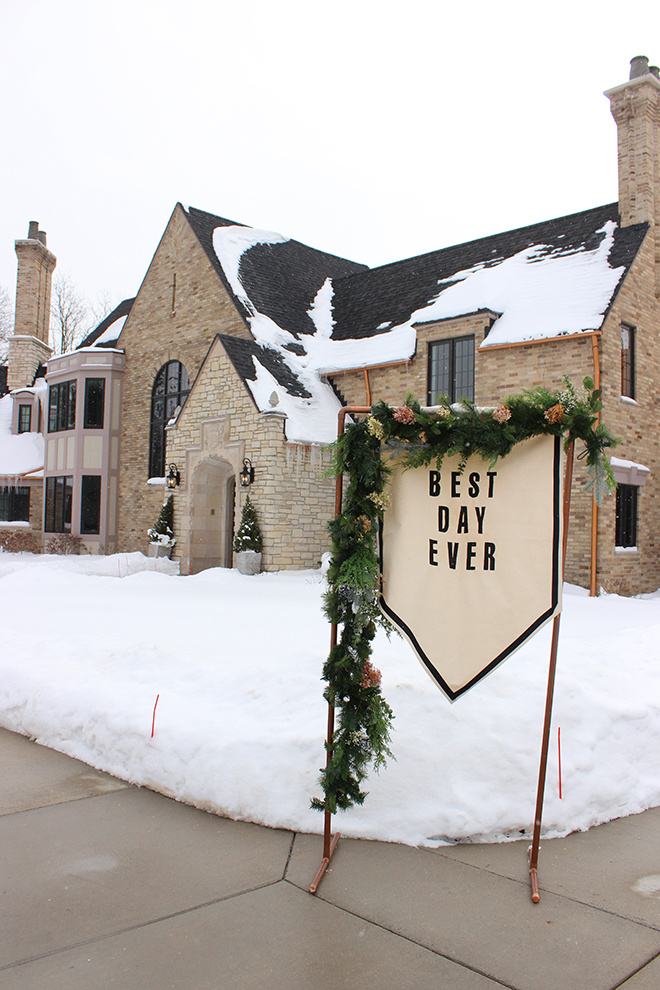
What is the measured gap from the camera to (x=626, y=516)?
53.0ft

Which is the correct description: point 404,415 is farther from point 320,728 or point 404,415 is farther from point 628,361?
point 628,361

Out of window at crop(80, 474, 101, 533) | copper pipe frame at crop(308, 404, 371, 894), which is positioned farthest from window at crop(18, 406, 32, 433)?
copper pipe frame at crop(308, 404, 371, 894)

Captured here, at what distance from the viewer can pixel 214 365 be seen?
18.5m

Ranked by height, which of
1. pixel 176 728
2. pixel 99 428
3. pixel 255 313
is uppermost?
pixel 255 313

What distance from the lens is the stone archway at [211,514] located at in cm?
1938

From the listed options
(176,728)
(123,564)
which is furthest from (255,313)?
(176,728)

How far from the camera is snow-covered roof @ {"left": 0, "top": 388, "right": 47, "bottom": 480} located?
1183 inches

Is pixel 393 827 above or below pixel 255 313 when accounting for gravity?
below

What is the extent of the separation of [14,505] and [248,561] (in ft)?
59.7

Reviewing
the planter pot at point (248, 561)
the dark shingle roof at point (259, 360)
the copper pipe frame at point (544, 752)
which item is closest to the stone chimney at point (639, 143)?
the dark shingle roof at point (259, 360)

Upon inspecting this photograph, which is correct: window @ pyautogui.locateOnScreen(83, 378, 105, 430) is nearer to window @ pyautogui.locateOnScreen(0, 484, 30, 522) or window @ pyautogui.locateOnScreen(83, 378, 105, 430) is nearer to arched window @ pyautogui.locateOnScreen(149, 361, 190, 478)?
arched window @ pyautogui.locateOnScreen(149, 361, 190, 478)

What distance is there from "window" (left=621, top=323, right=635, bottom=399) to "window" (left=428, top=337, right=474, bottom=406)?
3.29 meters

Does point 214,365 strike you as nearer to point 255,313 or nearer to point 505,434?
point 255,313

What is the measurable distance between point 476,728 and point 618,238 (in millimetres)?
14963
